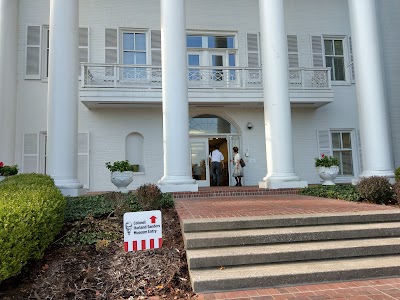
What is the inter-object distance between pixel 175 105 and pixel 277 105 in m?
3.23

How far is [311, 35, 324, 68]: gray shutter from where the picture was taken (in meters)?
15.7

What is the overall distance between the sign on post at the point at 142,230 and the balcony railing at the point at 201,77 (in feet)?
32.3

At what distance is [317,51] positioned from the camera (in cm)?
1576

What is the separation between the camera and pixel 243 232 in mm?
5082

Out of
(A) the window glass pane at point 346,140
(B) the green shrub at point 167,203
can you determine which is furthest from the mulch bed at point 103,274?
(A) the window glass pane at point 346,140

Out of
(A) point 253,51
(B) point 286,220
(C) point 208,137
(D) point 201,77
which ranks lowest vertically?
(B) point 286,220

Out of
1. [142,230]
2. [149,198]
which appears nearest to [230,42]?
[149,198]

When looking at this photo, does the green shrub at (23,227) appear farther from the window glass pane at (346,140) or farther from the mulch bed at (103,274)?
the window glass pane at (346,140)

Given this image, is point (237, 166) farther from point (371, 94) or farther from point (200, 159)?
point (371, 94)

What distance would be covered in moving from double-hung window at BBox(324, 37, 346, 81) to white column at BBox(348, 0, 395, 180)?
5359 millimetres

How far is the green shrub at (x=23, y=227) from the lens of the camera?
3584mm

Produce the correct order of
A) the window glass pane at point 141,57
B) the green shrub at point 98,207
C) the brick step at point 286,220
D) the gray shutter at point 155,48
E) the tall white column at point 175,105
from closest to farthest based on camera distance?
the brick step at point 286,220, the green shrub at point 98,207, the tall white column at point 175,105, the gray shutter at point 155,48, the window glass pane at point 141,57

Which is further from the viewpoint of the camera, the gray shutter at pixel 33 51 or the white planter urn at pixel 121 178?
the gray shutter at pixel 33 51

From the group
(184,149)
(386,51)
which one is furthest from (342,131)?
(184,149)
